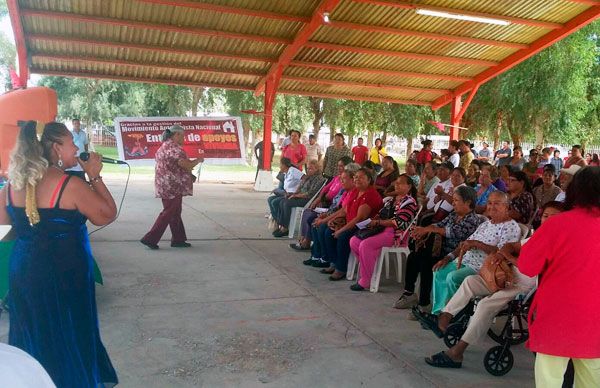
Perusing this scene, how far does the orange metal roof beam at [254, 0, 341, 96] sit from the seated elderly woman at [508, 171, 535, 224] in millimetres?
5582

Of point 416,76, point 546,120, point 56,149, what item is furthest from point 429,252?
point 546,120

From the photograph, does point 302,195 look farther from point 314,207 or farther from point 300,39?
point 300,39

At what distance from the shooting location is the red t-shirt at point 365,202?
5574mm

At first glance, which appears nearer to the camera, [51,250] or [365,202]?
[51,250]

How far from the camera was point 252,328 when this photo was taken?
13.6 feet

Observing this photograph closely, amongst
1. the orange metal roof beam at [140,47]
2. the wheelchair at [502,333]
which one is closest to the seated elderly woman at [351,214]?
the wheelchair at [502,333]

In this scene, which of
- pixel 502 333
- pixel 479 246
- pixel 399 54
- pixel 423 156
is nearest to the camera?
pixel 502 333

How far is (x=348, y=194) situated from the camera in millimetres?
6035

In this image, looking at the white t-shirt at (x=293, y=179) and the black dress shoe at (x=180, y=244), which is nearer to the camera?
the black dress shoe at (x=180, y=244)

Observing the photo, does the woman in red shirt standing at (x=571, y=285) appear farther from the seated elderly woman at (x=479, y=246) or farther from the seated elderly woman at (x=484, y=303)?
the seated elderly woman at (x=479, y=246)

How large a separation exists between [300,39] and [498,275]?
28.0ft

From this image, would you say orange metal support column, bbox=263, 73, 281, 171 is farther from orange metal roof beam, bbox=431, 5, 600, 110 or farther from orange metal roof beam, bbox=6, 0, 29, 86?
orange metal roof beam, bbox=6, 0, 29, 86

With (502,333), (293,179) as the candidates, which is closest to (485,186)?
(502,333)

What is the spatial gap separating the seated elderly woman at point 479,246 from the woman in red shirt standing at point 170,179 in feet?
12.2
